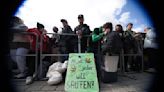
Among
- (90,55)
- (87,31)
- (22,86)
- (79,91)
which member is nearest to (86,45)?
(87,31)

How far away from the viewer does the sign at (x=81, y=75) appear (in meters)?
3.80

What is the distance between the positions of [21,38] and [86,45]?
5.22ft

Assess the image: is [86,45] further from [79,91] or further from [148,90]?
[148,90]

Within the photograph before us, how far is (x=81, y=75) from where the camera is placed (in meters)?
3.92

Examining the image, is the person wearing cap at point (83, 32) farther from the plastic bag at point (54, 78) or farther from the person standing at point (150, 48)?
the person standing at point (150, 48)

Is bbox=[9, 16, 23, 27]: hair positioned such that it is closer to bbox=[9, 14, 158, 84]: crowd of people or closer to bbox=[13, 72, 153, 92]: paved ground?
bbox=[9, 14, 158, 84]: crowd of people

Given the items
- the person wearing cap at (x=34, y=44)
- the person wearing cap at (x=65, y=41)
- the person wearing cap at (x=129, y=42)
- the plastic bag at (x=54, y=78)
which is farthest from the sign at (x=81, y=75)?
the person wearing cap at (x=129, y=42)

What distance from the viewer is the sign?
3803 millimetres

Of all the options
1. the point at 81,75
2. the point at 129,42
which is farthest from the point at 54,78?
the point at 129,42

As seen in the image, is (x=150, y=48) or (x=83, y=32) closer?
(x=83, y=32)

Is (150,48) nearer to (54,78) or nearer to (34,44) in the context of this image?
(54,78)

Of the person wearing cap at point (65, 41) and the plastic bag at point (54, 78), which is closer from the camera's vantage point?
the plastic bag at point (54, 78)

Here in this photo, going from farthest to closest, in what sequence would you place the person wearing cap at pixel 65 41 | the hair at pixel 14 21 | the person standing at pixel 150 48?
the person standing at pixel 150 48, the person wearing cap at pixel 65 41, the hair at pixel 14 21

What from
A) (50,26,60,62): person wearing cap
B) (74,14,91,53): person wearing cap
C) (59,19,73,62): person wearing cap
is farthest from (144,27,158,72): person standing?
(50,26,60,62): person wearing cap
